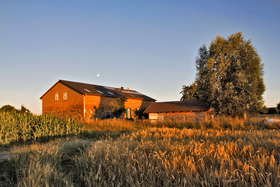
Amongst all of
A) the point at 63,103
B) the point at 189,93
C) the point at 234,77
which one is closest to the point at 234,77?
the point at 234,77

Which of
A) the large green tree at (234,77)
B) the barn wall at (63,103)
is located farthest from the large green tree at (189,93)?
the barn wall at (63,103)

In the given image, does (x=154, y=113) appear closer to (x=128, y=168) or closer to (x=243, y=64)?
Result: (x=243, y=64)

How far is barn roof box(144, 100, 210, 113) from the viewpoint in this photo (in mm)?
22281

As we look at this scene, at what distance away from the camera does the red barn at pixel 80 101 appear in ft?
86.4

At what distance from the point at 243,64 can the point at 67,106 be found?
956 inches

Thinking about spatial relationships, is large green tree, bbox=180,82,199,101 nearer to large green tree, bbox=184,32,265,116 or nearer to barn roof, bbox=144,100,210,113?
barn roof, bbox=144,100,210,113

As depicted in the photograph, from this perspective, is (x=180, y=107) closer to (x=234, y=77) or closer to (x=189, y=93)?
(x=234, y=77)

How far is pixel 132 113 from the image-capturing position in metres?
31.0

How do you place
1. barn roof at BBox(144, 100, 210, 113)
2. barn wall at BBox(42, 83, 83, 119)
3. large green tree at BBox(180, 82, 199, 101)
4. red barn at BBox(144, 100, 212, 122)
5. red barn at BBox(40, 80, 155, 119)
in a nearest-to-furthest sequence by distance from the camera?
red barn at BBox(144, 100, 212, 122), barn roof at BBox(144, 100, 210, 113), red barn at BBox(40, 80, 155, 119), barn wall at BBox(42, 83, 83, 119), large green tree at BBox(180, 82, 199, 101)

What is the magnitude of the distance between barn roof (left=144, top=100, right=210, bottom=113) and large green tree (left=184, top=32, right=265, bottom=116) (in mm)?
2484

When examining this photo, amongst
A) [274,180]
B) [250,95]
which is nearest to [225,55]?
[250,95]

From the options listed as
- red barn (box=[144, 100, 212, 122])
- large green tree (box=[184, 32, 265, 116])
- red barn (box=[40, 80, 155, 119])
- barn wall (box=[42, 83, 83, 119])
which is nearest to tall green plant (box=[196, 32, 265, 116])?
large green tree (box=[184, 32, 265, 116])

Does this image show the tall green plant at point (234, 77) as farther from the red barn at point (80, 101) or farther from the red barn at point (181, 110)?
the red barn at point (80, 101)

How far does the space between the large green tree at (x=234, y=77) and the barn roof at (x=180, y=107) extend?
97.8 inches
